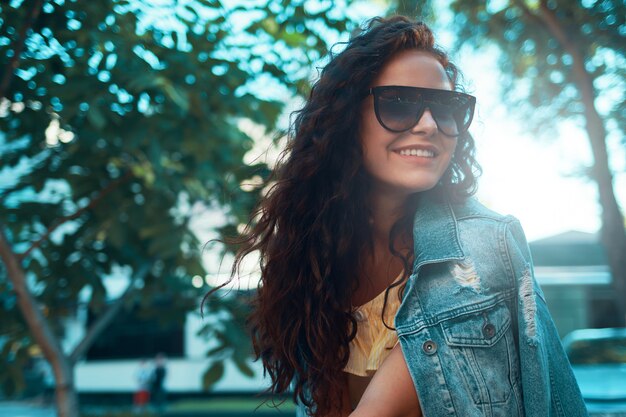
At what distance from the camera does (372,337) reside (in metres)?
1.68

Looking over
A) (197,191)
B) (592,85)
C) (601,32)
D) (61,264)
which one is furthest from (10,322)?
(592,85)

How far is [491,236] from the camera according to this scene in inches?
53.6

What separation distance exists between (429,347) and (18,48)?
303 cm

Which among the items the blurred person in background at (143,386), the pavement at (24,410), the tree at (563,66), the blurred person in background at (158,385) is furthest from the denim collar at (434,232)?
the pavement at (24,410)

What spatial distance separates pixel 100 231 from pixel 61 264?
366 mm

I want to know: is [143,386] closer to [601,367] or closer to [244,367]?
[601,367]

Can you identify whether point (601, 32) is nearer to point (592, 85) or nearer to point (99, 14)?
point (592, 85)

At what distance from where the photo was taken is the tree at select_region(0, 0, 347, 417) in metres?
3.35

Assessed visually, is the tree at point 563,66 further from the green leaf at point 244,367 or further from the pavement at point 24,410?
the pavement at point 24,410

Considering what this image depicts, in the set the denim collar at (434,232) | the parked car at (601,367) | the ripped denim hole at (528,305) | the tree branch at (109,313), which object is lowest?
the parked car at (601,367)

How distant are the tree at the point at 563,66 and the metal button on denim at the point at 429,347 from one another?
24.4 ft

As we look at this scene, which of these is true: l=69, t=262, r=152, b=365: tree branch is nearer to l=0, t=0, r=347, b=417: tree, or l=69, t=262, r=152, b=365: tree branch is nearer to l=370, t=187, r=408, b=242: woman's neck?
l=0, t=0, r=347, b=417: tree

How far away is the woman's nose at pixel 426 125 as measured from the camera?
154 cm

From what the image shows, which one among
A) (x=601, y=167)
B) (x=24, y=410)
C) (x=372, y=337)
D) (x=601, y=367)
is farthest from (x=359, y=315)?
(x=24, y=410)
